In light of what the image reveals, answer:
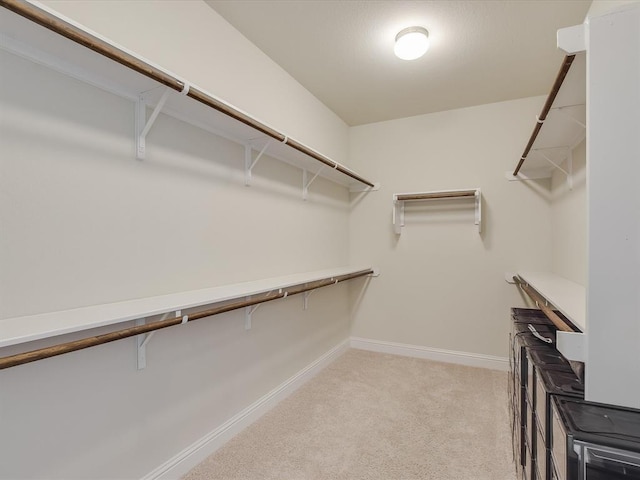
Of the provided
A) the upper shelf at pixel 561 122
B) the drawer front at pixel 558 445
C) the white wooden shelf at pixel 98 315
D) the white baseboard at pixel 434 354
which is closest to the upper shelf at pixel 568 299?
the drawer front at pixel 558 445

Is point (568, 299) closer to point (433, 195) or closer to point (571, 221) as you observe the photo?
point (571, 221)

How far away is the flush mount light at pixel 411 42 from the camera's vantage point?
6.57 ft

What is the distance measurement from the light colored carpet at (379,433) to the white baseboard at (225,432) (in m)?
0.04

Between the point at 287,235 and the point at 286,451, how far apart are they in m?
1.37

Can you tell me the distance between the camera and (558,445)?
98 centimetres

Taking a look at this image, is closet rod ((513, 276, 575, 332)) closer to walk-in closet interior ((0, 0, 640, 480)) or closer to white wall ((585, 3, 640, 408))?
walk-in closet interior ((0, 0, 640, 480))

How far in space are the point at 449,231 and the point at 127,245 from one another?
107 inches

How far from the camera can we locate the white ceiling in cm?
185

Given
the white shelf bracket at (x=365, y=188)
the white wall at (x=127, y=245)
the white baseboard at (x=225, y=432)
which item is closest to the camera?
the white wall at (x=127, y=245)

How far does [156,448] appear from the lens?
5.05 feet

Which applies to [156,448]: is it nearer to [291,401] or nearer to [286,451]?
[286,451]

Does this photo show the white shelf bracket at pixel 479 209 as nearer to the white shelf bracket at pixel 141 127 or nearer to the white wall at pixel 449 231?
the white wall at pixel 449 231

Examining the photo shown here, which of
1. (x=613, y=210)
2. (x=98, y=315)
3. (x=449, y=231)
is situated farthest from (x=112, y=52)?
(x=449, y=231)

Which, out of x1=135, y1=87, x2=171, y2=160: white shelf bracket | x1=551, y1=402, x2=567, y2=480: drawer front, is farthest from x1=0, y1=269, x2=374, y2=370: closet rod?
x1=551, y1=402, x2=567, y2=480: drawer front
